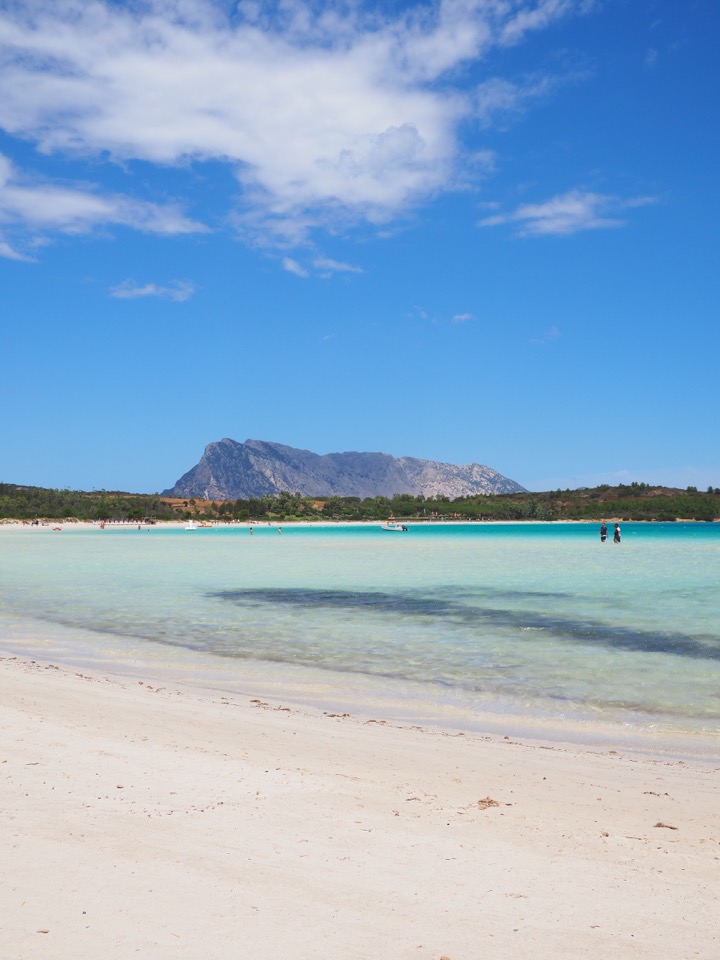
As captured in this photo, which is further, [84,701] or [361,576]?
[361,576]

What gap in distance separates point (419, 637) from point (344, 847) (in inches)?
467

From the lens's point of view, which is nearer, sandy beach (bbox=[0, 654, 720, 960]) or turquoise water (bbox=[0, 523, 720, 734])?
sandy beach (bbox=[0, 654, 720, 960])

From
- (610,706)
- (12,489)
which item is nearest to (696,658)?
(610,706)

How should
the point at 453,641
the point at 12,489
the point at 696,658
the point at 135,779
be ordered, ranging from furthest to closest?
the point at 12,489
the point at 453,641
the point at 696,658
the point at 135,779

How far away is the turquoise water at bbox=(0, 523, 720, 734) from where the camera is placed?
10.9 m

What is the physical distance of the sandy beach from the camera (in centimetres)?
389

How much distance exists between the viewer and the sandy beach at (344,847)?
389 cm

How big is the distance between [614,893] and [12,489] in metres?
196

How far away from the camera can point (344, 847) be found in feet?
16.4

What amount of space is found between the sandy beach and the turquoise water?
2826 mm

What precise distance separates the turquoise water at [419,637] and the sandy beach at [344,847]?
2.83m

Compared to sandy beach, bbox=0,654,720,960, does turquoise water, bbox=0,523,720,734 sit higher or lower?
lower

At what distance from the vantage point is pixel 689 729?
932 centimetres

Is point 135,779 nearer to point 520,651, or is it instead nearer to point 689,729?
point 689,729
